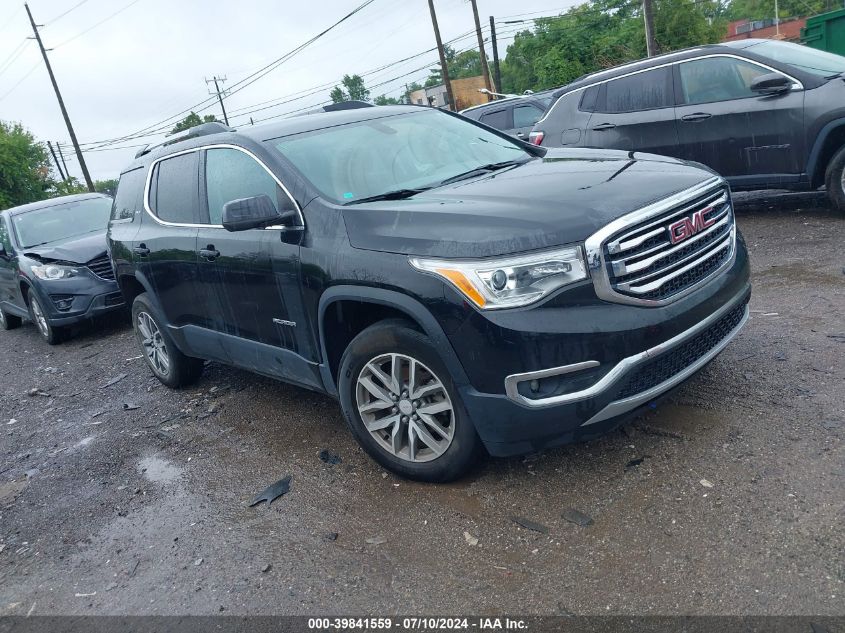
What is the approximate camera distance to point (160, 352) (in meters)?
6.05

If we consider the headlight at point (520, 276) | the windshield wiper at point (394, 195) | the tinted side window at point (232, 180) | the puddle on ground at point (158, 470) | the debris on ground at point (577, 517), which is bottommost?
the puddle on ground at point (158, 470)

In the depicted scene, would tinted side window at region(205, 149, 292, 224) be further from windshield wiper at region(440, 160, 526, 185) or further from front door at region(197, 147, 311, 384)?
windshield wiper at region(440, 160, 526, 185)

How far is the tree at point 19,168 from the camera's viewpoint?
125 feet

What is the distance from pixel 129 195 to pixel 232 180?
184 centimetres

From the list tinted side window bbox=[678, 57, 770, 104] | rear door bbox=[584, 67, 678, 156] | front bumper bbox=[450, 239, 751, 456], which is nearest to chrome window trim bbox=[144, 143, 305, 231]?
front bumper bbox=[450, 239, 751, 456]

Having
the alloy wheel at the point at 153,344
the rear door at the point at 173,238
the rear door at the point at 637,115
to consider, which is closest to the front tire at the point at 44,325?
the alloy wheel at the point at 153,344

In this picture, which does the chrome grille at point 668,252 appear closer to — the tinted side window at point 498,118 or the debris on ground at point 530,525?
the debris on ground at point 530,525

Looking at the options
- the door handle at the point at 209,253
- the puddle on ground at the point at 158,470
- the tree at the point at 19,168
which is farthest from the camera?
the tree at the point at 19,168

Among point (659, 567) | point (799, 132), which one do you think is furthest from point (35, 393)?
point (799, 132)

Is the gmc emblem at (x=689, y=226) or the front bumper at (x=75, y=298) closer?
the gmc emblem at (x=689, y=226)

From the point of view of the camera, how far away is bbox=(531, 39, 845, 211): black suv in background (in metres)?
7.13

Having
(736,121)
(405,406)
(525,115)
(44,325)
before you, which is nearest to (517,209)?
(405,406)

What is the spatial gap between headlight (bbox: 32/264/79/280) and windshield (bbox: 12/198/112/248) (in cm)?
78

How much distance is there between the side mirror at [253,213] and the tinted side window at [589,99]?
602cm
